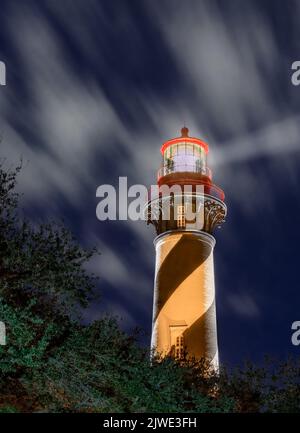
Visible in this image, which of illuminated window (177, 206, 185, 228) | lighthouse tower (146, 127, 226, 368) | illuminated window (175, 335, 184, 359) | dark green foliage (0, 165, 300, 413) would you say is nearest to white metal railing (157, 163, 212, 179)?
lighthouse tower (146, 127, 226, 368)

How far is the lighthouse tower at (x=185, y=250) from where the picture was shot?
30.4 meters

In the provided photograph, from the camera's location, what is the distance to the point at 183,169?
32906 mm

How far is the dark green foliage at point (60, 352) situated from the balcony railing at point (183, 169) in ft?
47.2

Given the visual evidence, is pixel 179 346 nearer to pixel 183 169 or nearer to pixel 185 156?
pixel 183 169

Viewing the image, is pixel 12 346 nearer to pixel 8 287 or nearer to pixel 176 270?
pixel 8 287

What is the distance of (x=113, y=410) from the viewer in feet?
56.6

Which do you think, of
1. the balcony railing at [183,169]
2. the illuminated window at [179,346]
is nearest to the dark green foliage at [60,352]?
the illuminated window at [179,346]

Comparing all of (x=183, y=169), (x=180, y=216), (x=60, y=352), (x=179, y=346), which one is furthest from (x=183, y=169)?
(x=60, y=352)

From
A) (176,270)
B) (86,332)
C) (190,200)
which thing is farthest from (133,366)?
(190,200)

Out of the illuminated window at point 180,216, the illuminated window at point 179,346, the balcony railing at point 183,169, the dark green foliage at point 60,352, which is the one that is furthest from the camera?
the balcony railing at point 183,169

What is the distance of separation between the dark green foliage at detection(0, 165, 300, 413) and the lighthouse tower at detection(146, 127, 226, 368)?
34.7 ft

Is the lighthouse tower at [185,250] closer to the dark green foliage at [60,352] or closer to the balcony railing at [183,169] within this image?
the balcony railing at [183,169]

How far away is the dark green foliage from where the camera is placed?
54.4 ft
